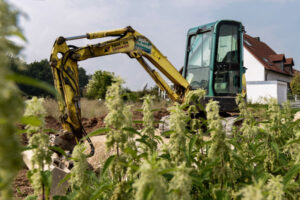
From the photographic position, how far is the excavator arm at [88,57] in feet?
18.4

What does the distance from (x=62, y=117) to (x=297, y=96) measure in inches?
1382

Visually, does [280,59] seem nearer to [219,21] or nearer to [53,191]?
[219,21]

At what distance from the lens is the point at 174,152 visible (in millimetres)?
1511

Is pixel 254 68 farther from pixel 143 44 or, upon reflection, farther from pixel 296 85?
pixel 143 44

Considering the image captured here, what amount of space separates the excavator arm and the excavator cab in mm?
1449

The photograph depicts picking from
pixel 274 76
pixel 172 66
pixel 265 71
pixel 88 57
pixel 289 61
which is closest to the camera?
pixel 88 57

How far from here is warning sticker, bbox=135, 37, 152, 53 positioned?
7.25 metres

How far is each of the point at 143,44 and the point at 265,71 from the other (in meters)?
28.6

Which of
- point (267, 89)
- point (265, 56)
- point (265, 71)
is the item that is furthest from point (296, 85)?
point (267, 89)

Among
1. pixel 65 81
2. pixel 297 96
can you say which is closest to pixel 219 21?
pixel 65 81

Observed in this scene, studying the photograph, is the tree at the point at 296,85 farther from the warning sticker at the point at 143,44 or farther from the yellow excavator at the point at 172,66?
the warning sticker at the point at 143,44

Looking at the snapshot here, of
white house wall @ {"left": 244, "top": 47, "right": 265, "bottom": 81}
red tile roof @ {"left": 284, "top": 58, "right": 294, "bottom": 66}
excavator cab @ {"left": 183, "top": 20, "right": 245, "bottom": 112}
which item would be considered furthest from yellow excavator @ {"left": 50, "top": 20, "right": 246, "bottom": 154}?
red tile roof @ {"left": 284, "top": 58, "right": 294, "bottom": 66}

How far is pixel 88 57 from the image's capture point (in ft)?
21.4

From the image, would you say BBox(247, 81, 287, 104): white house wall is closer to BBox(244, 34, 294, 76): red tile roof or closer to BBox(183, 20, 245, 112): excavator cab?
BBox(244, 34, 294, 76): red tile roof
